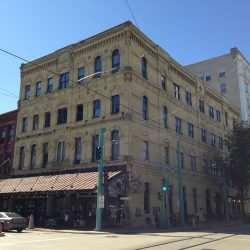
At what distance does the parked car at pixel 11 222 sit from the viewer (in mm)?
23984

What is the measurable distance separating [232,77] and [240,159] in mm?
22687

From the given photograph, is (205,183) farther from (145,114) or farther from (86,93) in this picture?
(86,93)

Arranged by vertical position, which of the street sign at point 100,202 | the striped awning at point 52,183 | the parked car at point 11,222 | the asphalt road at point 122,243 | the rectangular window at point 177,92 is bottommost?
the asphalt road at point 122,243

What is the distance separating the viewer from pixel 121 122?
98.5 feet

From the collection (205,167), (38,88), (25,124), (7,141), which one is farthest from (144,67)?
(7,141)

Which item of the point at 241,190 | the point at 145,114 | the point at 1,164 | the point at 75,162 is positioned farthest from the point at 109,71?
the point at 241,190

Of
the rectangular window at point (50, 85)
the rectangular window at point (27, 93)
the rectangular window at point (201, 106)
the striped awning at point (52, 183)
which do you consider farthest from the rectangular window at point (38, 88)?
the rectangular window at point (201, 106)

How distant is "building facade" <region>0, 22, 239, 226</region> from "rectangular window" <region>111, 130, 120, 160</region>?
0.09 metres

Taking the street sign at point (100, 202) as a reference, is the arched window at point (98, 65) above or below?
above

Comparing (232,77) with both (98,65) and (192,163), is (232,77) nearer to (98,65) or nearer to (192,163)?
(192,163)

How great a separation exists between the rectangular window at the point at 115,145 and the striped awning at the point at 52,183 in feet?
6.75

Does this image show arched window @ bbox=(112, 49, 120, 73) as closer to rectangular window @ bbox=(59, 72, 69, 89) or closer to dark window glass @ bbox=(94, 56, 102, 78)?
dark window glass @ bbox=(94, 56, 102, 78)

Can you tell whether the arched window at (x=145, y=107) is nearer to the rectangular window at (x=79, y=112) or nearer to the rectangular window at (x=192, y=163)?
the rectangular window at (x=79, y=112)

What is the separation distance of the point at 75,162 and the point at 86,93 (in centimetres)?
671
